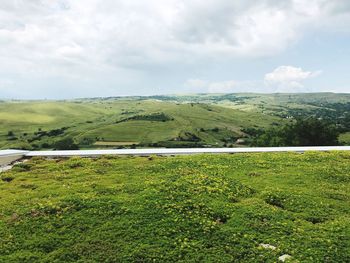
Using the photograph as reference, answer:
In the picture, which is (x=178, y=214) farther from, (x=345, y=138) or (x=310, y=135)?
(x=345, y=138)

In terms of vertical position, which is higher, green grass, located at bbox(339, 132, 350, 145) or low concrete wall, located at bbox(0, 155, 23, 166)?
low concrete wall, located at bbox(0, 155, 23, 166)

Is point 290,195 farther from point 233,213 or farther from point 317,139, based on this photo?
point 317,139

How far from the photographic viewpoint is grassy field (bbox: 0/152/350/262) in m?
14.5

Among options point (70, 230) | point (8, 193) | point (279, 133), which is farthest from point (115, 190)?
point (279, 133)

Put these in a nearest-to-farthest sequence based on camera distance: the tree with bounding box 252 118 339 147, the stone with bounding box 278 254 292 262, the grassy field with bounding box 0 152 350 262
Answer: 1. the stone with bounding box 278 254 292 262
2. the grassy field with bounding box 0 152 350 262
3. the tree with bounding box 252 118 339 147

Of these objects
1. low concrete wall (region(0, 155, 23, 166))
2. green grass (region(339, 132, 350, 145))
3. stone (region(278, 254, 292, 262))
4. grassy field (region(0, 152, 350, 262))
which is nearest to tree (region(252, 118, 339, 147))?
green grass (region(339, 132, 350, 145))

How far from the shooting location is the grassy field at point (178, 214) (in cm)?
1448

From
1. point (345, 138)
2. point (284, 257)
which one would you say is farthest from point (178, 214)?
point (345, 138)

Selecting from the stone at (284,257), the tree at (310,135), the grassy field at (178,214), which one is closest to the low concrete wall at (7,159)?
the grassy field at (178,214)

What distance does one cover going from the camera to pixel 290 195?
20.0 m

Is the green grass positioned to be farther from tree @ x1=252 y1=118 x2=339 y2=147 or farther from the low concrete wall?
the low concrete wall

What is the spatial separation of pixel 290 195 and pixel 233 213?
4.40 m

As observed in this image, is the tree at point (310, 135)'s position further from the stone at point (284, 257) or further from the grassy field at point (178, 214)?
the stone at point (284, 257)

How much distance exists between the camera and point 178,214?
17.2 metres
